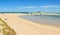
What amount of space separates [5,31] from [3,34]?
0.22m

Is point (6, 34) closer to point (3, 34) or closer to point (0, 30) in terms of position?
point (3, 34)

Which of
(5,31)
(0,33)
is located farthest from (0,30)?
(5,31)

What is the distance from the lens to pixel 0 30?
6406mm

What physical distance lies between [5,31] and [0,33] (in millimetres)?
478

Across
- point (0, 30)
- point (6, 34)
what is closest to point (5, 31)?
point (6, 34)

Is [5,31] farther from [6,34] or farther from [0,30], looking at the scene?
[0,30]

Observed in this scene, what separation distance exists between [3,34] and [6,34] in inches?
10.8

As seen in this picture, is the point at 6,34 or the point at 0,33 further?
the point at 0,33

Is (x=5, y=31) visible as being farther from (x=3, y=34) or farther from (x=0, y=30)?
(x=0, y=30)

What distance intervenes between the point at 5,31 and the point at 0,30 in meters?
0.66

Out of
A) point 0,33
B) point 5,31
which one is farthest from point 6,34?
point 0,33

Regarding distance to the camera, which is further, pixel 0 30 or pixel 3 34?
pixel 0 30

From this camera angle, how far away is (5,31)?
19.1 ft

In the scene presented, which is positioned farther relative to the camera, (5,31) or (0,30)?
(0,30)
